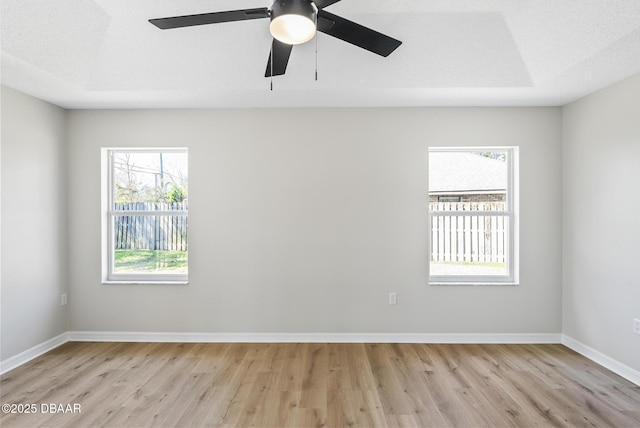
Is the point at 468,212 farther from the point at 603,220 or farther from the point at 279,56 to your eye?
the point at 279,56

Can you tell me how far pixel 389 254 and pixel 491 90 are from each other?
187 centimetres

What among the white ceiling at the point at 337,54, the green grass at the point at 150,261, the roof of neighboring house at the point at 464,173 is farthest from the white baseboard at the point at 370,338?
the white ceiling at the point at 337,54

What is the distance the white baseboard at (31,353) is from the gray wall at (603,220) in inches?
212

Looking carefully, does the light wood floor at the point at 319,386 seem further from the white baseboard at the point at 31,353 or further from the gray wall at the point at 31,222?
the gray wall at the point at 31,222

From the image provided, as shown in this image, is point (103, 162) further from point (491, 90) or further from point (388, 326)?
point (491, 90)

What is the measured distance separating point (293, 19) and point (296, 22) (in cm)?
2

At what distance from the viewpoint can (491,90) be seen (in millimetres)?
3055

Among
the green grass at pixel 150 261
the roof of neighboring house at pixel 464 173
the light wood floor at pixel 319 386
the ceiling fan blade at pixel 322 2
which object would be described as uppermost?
the ceiling fan blade at pixel 322 2

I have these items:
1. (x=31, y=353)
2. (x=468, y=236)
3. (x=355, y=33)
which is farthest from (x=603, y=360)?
(x=31, y=353)

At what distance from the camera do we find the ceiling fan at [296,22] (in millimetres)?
1420

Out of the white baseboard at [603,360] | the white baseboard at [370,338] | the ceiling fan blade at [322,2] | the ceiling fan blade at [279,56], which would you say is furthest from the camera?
the white baseboard at [370,338]

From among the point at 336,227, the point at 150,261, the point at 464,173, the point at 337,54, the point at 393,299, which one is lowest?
the point at 393,299

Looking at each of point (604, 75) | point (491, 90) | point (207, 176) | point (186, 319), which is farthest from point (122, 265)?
A: point (604, 75)

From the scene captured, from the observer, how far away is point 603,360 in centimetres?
301
